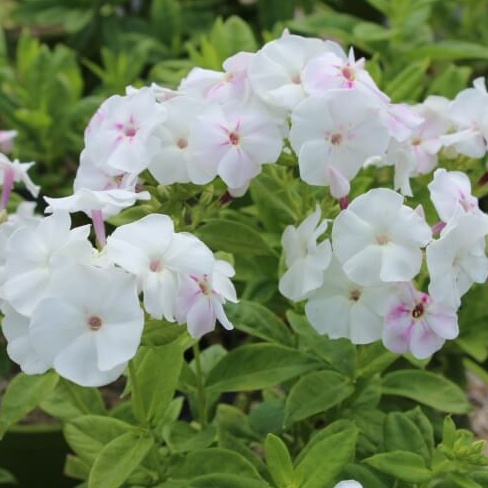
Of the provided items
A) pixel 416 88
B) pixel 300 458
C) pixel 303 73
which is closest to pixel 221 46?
pixel 416 88

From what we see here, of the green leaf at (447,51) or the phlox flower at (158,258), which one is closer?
the phlox flower at (158,258)

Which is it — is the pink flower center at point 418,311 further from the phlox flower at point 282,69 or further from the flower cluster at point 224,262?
the phlox flower at point 282,69

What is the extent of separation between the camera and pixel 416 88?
1.24 metres

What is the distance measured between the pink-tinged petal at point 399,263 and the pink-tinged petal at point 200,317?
0.13 m

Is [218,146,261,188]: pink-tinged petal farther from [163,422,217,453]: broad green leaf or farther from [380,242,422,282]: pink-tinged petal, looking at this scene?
[163,422,217,453]: broad green leaf

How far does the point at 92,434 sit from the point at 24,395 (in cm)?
7

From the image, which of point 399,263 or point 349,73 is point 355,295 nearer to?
point 399,263

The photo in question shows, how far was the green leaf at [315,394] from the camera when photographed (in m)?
0.90

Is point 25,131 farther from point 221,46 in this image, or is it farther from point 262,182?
point 262,182

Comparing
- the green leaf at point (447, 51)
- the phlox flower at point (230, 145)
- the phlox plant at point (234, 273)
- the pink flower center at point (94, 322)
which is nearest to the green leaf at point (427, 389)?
the phlox plant at point (234, 273)

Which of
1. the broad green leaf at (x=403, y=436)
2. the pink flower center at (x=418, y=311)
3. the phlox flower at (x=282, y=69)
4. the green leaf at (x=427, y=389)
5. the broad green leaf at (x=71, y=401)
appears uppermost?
the phlox flower at (x=282, y=69)

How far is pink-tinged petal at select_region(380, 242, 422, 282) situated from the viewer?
0.76 meters

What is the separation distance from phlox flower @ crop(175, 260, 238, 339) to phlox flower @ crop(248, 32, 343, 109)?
16 cm

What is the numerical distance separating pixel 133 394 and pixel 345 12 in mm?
1249
